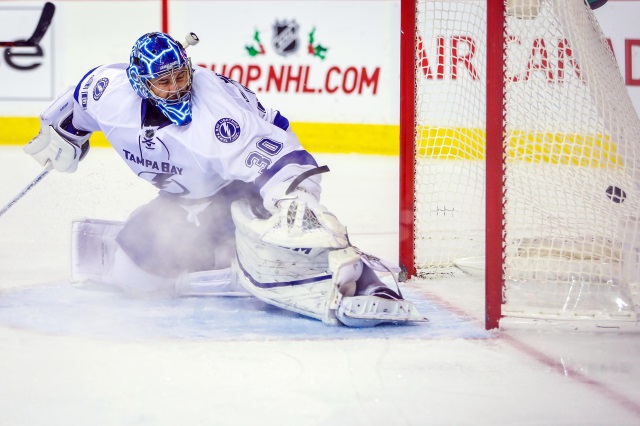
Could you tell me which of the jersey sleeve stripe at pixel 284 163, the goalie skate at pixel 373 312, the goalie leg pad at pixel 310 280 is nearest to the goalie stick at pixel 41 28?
the goalie leg pad at pixel 310 280

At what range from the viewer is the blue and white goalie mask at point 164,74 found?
209 centimetres

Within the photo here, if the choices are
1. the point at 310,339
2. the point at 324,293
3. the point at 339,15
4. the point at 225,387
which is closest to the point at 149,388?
the point at 225,387

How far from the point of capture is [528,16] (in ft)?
7.04

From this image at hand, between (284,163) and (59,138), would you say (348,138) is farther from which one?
(284,163)

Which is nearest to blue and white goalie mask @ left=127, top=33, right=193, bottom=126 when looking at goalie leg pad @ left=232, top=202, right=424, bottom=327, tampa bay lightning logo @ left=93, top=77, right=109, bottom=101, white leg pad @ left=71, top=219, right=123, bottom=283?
tampa bay lightning logo @ left=93, top=77, right=109, bottom=101

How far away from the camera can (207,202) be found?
2.40m

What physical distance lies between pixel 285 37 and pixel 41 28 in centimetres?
150

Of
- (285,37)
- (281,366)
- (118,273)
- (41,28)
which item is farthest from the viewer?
(285,37)

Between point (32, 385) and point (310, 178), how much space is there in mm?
882

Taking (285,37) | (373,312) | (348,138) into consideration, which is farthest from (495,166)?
(285,37)

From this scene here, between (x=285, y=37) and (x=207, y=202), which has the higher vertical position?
(x=285, y=37)

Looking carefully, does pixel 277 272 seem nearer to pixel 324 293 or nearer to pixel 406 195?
pixel 324 293

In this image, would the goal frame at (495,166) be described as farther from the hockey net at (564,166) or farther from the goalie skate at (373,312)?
the goalie skate at (373,312)

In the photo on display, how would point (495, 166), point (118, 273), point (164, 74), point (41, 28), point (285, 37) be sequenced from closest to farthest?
point (495, 166)
point (164, 74)
point (118, 273)
point (41, 28)
point (285, 37)
